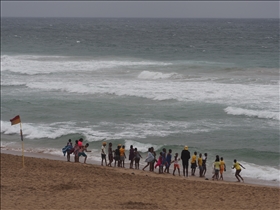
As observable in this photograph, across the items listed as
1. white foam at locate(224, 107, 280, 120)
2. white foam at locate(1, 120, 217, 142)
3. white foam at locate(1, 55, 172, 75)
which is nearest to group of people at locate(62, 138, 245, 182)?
white foam at locate(1, 120, 217, 142)

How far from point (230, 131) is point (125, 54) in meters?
38.1

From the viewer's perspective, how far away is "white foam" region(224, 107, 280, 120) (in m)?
25.2

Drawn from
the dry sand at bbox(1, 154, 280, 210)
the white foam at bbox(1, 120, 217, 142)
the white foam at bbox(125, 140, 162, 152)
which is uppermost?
the white foam at bbox(1, 120, 217, 142)

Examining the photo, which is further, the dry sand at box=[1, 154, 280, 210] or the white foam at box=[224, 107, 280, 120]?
the white foam at box=[224, 107, 280, 120]

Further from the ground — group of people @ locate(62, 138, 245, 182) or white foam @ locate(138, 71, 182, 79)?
white foam @ locate(138, 71, 182, 79)

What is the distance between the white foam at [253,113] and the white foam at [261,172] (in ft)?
22.3

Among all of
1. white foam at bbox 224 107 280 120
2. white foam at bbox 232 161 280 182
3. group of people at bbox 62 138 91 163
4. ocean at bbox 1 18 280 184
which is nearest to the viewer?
white foam at bbox 232 161 280 182

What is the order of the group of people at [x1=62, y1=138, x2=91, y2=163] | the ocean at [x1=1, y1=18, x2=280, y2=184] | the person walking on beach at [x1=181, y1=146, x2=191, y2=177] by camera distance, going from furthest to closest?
the ocean at [x1=1, y1=18, x2=280, y2=184] < the group of people at [x1=62, y1=138, x2=91, y2=163] < the person walking on beach at [x1=181, y1=146, x2=191, y2=177]

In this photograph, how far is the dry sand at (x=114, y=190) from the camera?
13.1 meters

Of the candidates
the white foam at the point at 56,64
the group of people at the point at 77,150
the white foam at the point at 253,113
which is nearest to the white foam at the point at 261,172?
the group of people at the point at 77,150

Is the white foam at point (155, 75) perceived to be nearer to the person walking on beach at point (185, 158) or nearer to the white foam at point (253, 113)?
the white foam at point (253, 113)

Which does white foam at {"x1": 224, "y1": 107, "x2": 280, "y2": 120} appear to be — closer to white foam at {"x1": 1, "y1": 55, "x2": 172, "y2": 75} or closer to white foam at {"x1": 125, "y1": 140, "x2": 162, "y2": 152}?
white foam at {"x1": 125, "y1": 140, "x2": 162, "y2": 152}

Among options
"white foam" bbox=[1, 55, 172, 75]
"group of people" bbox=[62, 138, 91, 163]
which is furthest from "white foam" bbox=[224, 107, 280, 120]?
"white foam" bbox=[1, 55, 172, 75]

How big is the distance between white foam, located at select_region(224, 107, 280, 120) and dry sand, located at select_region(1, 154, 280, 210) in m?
9.69
